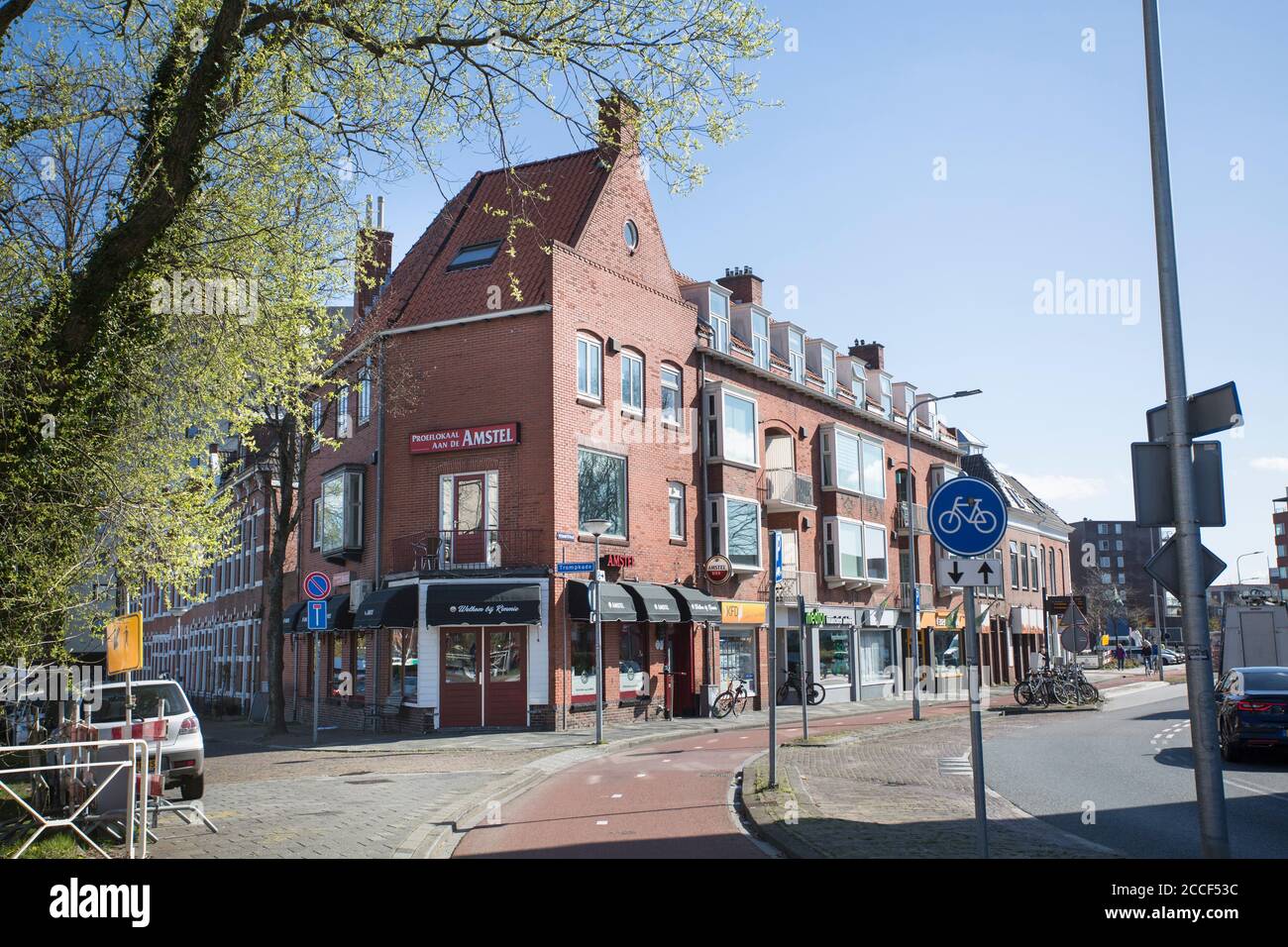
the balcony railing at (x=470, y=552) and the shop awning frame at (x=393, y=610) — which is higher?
the balcony railing at (x=470, y=552)

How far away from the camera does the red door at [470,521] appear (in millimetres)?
25516

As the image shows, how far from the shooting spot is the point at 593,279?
2688 cm

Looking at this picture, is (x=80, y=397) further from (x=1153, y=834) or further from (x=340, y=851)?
(x=1153, y=834)

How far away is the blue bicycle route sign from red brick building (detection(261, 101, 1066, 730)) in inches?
536

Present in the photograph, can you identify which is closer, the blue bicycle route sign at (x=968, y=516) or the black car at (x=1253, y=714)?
the blue bicycle route sign at (x=968, y=516)

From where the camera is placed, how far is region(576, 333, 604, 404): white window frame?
2616 centimetres

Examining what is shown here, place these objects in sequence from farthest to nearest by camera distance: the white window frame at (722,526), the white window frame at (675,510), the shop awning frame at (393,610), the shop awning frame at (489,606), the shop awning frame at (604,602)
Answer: the white window frame at (722,526)
the white window frame at (675,510)
the shop awning frame at (393,610)
the shop awning frame at (604,602)
the shop awning frame at (489,606)

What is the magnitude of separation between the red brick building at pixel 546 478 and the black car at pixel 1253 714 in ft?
25.3

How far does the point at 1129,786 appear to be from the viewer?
562 inches

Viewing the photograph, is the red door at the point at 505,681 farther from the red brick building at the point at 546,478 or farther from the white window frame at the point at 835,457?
the white window frame at the point at 835,457

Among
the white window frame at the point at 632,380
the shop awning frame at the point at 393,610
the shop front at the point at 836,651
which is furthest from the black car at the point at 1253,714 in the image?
the shop front at the point at 836,651

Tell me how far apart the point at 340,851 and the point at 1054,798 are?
8.60 metres

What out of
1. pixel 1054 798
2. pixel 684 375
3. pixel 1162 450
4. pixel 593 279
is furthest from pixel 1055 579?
pixel 1162 450
